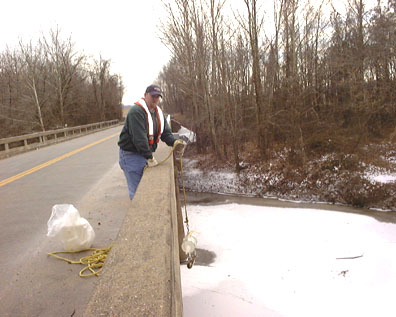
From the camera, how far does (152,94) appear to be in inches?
153

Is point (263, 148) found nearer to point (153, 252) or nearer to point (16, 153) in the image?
point (16, 153)

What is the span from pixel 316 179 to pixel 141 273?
41.0 feet

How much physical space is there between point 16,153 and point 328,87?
19.3 metres

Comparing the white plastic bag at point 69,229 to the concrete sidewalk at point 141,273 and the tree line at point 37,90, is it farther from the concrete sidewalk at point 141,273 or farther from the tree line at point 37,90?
the tree line at point 37,90

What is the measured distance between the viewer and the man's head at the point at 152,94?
3885 mm

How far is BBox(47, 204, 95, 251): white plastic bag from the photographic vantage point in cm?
368

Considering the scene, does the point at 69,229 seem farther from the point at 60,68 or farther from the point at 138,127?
the point at 60,68

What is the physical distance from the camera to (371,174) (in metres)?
12.8

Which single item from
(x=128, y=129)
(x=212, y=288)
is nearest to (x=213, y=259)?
(x=212, y=288)

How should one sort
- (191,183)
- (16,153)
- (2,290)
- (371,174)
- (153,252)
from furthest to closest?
1. (16,153)
2. (191,183)
3. (371,174)
4. (2,290)
5. (153,252)

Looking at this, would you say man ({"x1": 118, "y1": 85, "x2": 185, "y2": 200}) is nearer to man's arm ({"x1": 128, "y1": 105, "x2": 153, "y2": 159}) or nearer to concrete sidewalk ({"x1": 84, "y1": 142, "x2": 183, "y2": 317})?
man's arm ({"x1": 128, "y1": 105, "x2": 153, "y2": 159})

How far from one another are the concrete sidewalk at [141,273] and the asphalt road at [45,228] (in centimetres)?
115

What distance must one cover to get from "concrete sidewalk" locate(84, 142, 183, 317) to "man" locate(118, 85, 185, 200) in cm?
130

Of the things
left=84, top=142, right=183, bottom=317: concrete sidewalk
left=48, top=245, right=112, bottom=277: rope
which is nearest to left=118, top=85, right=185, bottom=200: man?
left=48, top=245, right=112, bottom=277: rope
